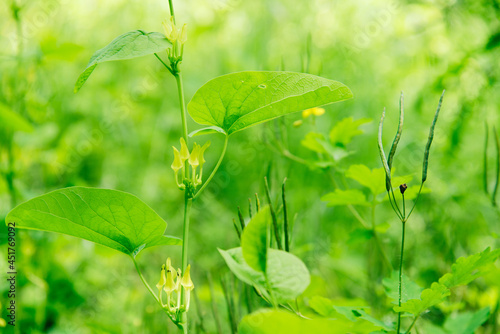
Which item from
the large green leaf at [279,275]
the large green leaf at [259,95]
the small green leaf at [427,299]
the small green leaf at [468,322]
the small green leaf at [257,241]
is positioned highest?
the large green leaf at [259,95]

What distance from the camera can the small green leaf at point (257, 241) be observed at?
1.01ft

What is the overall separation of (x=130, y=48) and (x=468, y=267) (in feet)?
1.17

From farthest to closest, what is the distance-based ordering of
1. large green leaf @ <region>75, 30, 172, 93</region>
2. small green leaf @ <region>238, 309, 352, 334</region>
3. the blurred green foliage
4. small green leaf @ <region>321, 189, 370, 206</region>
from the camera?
the blurred green foliage
small green leaf @ <region>321, 189, 370, 206</region>
large green leaf @ <region>75, 30, 172, 93</region>
small green leaf @ <region>238, 309, 352, 334</region>

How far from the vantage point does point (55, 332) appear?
2.61ft

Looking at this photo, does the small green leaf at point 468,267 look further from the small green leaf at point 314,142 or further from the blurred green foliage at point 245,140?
the small green leaf at point 314,142

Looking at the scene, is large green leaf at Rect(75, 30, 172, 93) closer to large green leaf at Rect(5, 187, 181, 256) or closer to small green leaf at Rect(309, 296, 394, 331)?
large green leaf at Rect(5, 187, 181, 256)

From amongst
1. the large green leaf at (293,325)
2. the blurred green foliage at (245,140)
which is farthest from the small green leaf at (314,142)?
the large green leaf at (293,325)

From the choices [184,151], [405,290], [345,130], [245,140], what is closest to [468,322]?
[405,290]

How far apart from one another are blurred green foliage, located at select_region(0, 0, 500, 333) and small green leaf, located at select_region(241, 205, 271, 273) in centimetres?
25

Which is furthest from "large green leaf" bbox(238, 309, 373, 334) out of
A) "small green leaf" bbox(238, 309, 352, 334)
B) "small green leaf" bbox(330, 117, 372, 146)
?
"small green leaf" bbox(330, 117, 372, 146)

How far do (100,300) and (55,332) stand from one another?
0.68 ft

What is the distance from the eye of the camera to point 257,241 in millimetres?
316

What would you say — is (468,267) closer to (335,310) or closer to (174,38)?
(335,310)

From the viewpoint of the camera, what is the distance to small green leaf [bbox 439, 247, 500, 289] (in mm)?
377
